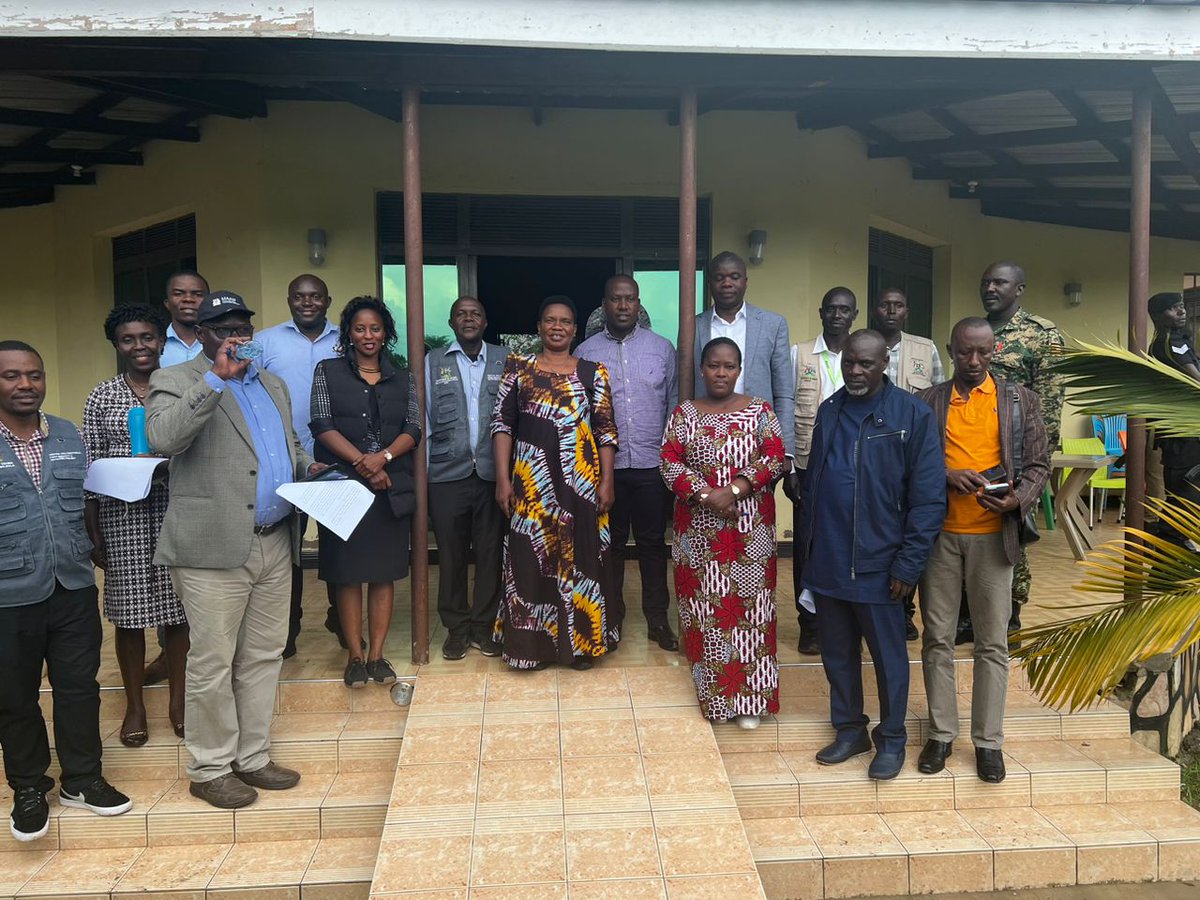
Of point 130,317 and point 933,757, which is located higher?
point 130,317

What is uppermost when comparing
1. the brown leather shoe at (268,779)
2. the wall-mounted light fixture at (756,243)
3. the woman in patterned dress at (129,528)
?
the wall-mounted light fixture at (756,243)

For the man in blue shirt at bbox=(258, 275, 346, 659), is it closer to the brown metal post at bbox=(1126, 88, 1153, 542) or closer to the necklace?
the necklace

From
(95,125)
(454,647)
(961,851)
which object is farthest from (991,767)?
(95,125)

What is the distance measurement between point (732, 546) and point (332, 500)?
1686 millimetres

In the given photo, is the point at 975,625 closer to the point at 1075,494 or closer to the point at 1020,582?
the point at 1020,582

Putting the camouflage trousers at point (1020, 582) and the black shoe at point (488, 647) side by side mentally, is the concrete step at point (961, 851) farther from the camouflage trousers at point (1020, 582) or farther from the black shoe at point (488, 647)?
the black shoe at point (488, 647)

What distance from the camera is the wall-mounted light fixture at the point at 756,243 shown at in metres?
6.41

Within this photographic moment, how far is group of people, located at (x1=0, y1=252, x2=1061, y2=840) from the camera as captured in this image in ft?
10.1

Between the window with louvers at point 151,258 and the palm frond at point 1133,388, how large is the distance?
21.2 feet

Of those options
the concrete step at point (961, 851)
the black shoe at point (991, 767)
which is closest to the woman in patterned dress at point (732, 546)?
the concrete step at point (961, 851)

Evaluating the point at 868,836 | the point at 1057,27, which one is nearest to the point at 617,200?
the point at 1057,27

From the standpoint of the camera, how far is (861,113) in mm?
5633

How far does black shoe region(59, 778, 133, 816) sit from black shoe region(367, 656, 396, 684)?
3.41 feet

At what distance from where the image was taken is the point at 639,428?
4.01m
